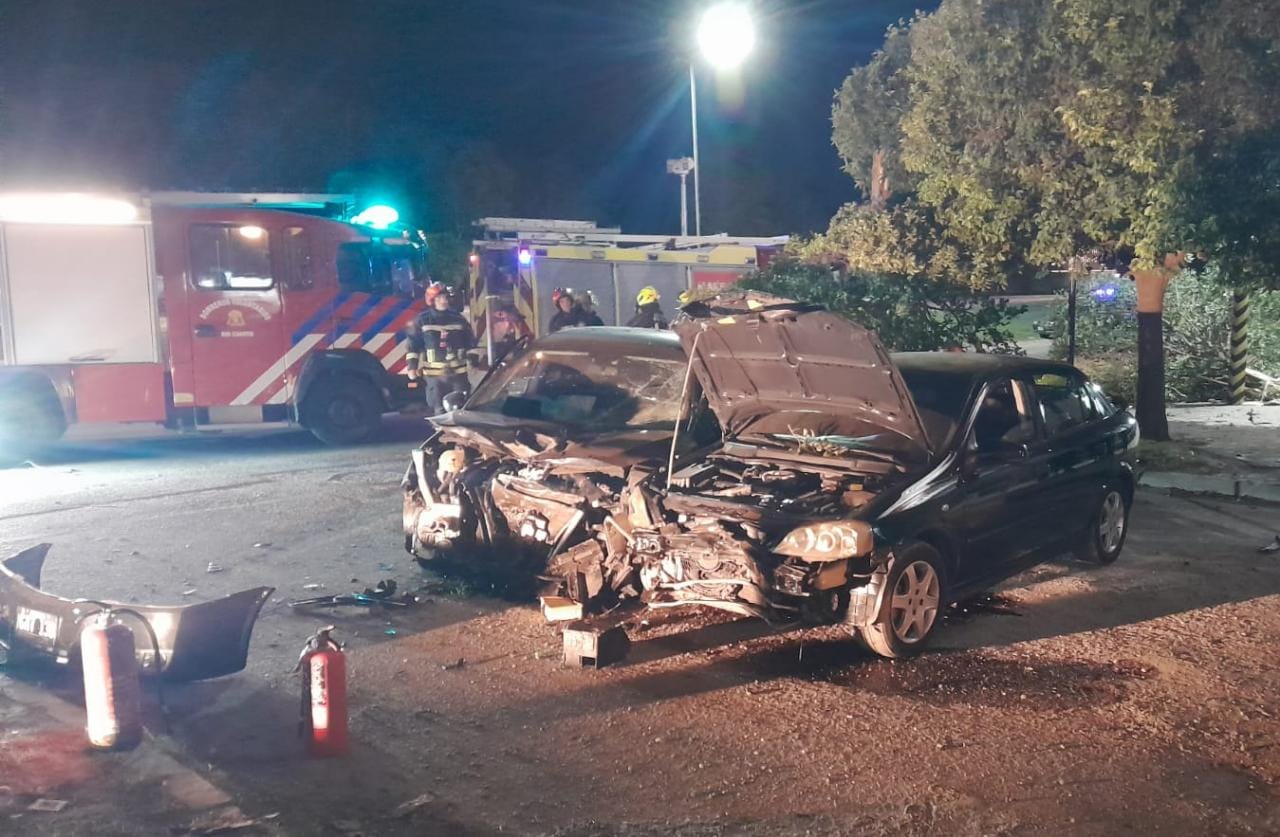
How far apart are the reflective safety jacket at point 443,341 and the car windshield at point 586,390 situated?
4214mm

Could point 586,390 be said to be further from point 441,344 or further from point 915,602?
point 441,344

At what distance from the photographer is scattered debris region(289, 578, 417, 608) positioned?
22.2ft

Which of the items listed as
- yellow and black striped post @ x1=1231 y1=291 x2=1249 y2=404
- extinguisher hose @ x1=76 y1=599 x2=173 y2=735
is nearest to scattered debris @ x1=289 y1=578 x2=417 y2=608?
extinguisher hose @ x1=76 y1=599 x2=173 y2=735

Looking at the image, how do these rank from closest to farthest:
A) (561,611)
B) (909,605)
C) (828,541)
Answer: (828,541)
(909,605)
(561,611)

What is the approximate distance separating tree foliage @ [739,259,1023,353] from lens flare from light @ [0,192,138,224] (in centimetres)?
742

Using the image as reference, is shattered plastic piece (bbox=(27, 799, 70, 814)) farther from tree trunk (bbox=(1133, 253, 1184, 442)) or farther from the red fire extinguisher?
tree trunk (bbox=(1133, 253, 1184, 442))

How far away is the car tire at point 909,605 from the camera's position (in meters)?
5.68

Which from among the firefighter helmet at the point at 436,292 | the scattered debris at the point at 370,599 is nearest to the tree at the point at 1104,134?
the firefighter helmet at the point at 436,292

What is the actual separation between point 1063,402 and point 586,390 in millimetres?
3015

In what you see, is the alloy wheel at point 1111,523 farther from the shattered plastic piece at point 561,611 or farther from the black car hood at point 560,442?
the shattered plastic piece at point 561,611

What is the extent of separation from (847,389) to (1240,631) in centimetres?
245

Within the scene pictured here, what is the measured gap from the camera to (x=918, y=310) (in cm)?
1239

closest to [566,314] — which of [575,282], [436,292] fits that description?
[436,292]

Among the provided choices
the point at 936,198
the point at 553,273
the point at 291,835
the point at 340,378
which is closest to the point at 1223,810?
the point at 291,835
